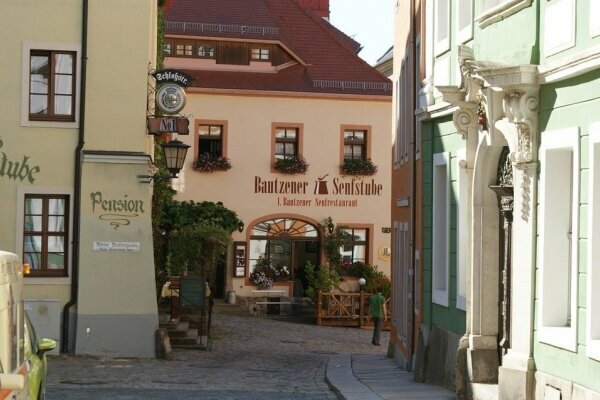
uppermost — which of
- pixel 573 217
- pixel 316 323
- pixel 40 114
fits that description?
pixel 40 114

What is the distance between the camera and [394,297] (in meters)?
26.8

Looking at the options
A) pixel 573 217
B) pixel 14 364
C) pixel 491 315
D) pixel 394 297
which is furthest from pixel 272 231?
pixel 14 364

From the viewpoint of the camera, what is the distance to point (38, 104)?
23.2m

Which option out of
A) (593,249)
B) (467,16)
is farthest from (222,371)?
(593,249)

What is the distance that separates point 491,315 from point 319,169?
25.9m

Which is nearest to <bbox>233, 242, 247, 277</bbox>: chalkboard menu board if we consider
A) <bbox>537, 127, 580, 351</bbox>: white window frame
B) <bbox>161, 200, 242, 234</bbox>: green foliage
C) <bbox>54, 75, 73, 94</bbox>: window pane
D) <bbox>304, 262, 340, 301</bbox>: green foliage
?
<bbox>304, 262, 340, 301</bbox>: green foliage

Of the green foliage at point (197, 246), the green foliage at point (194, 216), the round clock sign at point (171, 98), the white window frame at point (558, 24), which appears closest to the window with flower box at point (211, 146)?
the green foliage at point (194, 216)

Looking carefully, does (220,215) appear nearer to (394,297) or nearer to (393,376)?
(394,297)

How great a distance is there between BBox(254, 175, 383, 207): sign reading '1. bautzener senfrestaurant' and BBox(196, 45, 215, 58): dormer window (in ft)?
15.4

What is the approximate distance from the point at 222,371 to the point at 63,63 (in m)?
6.54

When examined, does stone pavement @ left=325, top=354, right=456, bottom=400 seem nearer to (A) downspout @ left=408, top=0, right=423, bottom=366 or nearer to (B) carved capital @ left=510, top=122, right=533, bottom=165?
(A) downspout @ left=408, top=0, right=423, bottom=366

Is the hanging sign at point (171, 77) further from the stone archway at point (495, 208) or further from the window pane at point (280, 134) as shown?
the window pane at point (280, 134)

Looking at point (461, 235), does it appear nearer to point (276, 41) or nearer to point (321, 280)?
point (321, 280)

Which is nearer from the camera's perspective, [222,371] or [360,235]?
[222,371]
